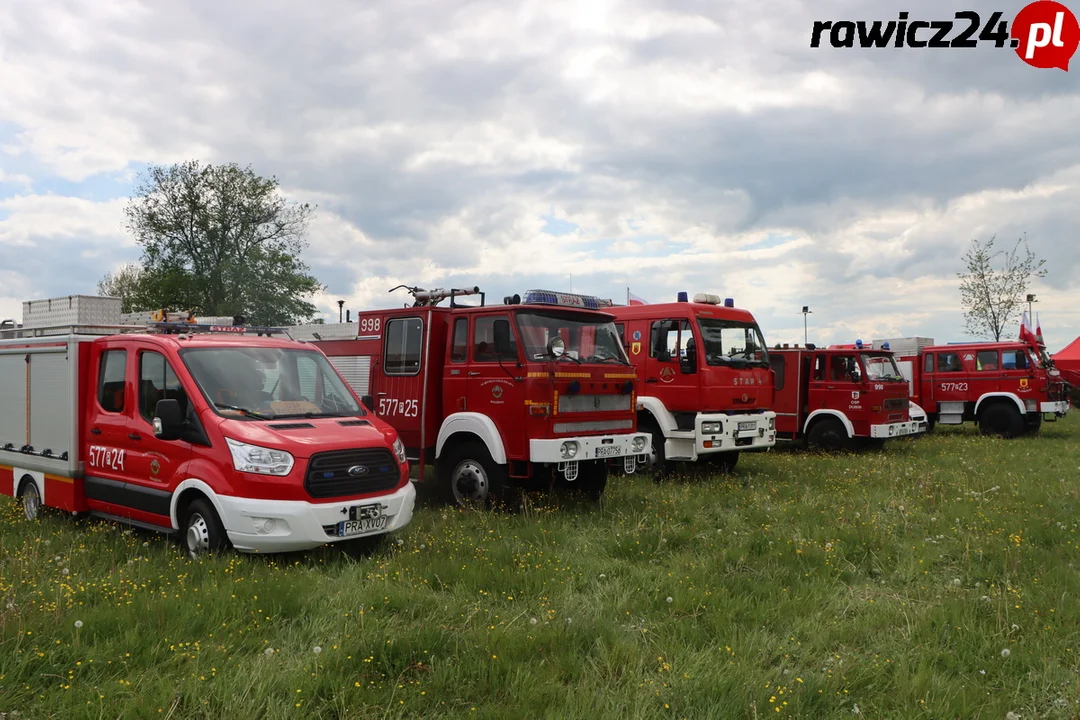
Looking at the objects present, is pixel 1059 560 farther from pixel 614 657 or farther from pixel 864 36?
pixel 864 36

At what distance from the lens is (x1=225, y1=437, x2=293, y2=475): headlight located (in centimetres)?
616

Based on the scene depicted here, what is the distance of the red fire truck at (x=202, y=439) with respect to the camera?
6.18m

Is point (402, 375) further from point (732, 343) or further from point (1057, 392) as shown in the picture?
point (1057, 392)

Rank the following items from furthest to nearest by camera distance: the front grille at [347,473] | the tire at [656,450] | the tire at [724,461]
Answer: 1. the tire at [724,461]
2. the tire at [656,450]
3. the front grille at [347,473]

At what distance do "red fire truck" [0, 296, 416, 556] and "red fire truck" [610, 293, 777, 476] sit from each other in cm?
529

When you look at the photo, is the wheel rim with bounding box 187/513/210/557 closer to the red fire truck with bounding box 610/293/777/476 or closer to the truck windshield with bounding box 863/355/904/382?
the red fire truck with bounding box 610/293/777/476

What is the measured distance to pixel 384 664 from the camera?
4.39m

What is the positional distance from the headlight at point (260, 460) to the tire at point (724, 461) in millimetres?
8196

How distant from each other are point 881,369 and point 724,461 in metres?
4.63

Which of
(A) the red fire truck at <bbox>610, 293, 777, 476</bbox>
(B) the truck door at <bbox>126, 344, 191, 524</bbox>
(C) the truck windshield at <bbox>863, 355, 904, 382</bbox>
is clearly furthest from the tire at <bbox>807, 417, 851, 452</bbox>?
(B) the truck door at <bbox>126, 344, 191, 524</bbox>

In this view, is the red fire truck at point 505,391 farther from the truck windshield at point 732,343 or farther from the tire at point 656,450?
the truck windshield at point 732,343

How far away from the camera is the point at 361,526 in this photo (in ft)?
21.1

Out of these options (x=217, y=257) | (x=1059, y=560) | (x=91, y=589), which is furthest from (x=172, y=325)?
(x=217, y=257)

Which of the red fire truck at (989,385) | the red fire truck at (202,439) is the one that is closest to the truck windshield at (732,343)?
the red fire truck at (202,439)
